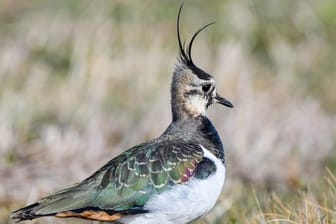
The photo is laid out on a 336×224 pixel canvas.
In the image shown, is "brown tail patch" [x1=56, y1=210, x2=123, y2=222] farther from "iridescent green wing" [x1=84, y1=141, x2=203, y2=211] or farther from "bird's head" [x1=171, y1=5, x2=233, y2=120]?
"bird's head" [x1=171, y1=5, x2=233, y2=120]

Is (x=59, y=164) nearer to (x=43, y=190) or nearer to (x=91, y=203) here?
(x=43, y=190)

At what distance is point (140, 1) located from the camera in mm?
15766

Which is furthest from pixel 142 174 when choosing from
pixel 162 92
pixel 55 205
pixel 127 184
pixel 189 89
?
pixel 162 92

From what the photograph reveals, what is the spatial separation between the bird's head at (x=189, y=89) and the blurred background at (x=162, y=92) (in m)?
0.87

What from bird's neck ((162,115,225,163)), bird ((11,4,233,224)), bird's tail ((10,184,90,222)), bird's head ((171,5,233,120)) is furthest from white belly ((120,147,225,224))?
bird's head ((171,5,233,120))

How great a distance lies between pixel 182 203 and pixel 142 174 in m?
0.39

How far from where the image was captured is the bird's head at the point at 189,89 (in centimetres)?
803

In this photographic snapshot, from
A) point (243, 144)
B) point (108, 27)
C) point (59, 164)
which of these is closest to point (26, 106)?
point (59, 164)

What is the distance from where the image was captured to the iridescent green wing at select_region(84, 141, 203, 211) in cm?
730

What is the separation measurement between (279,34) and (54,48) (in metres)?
3.10

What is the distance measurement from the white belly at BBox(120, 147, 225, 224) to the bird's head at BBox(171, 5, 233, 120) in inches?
33.1

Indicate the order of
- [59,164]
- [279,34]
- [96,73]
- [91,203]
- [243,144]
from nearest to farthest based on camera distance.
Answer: [91,203] → [59,164] → [243,144] → [96,73] → [279,34]

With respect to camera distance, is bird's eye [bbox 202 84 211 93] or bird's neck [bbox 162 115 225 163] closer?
bird's neck [bbox 162 115 225 163]

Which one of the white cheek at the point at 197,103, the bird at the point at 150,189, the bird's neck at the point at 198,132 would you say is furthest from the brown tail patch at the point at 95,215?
the white cheek at the point at 197,103
